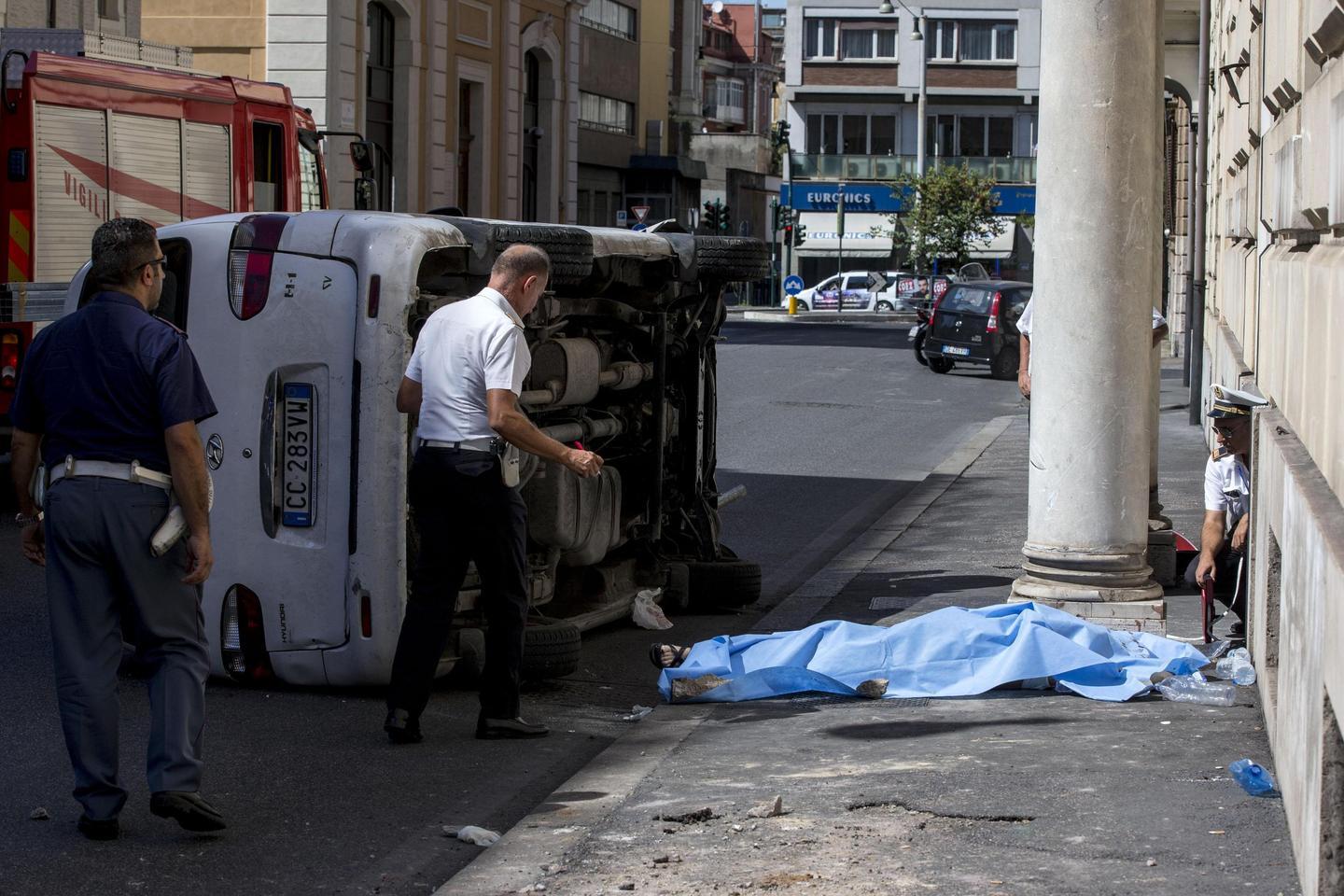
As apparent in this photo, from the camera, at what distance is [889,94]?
7831 cm

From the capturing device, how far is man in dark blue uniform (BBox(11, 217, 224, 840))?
5367 mm

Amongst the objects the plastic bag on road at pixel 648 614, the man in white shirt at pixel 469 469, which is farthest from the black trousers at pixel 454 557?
the plastic bag on road at pixel 648 614

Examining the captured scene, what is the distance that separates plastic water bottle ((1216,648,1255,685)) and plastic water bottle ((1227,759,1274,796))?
126 centimetres

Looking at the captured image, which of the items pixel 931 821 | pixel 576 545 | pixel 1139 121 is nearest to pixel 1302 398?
pixel 931 821

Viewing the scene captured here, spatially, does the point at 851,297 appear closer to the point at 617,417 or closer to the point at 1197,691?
the point at 617,417

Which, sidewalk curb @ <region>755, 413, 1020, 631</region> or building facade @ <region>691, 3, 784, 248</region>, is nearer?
sidewalk curb @ <region>755, 413, 1020, 631</region>

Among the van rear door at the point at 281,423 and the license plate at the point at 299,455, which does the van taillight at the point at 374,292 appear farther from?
the license plate at the point at 299,455

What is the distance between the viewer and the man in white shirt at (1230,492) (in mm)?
7551

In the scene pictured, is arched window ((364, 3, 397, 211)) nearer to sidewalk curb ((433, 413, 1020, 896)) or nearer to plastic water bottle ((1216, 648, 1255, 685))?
sidewalk curb ((433, 413, 1020, 896))

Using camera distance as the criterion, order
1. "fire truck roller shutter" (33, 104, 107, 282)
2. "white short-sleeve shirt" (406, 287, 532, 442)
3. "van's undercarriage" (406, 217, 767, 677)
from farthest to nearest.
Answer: "fire truck roller shutter" (33, 104, 107, 282) < "van's undercarriage" (406, 217, 767, 677) < "white short-sleeve shirt" (406, 287, 532, 442)

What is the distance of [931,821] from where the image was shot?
5391 millimetres

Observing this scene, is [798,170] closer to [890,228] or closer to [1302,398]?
[890,228]

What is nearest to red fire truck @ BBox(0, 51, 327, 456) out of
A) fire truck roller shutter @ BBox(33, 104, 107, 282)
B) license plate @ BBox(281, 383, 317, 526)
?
fire truck roller shutter @ BBox(33, 104, 107, 282)

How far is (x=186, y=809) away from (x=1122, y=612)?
15.7ft
